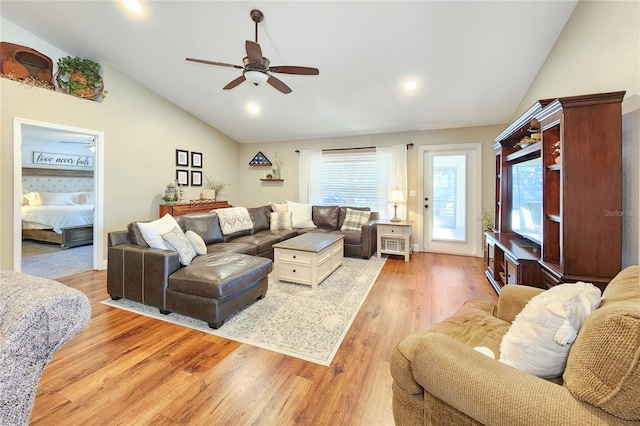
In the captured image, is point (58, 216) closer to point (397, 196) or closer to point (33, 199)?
point (33, 199)

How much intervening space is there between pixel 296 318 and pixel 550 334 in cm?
192

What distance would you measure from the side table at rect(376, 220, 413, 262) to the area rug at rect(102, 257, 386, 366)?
136cm

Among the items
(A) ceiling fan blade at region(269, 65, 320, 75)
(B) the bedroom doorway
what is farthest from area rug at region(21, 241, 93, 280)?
(A) ceiling fan blade at region(269, 65, 320, 75)

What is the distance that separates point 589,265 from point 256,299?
279 centimetres

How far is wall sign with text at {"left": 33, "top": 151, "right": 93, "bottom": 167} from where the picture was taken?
6.34 m

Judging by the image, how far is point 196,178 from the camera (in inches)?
219

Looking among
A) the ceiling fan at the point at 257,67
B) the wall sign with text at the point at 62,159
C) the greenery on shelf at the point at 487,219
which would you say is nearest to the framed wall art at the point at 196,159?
the ceiling fan at the point at 257,67

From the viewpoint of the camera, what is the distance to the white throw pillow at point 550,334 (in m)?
0.94

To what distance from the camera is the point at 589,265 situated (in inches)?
73.1

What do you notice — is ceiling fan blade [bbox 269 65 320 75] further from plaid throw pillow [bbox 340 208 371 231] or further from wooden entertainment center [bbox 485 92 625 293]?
plaid throw pillow [bbox 340 208 371 231]

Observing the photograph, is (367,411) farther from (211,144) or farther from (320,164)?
(211,144)

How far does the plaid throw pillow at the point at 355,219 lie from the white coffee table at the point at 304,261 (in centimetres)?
131

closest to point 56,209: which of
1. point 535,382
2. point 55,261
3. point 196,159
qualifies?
point 55,261

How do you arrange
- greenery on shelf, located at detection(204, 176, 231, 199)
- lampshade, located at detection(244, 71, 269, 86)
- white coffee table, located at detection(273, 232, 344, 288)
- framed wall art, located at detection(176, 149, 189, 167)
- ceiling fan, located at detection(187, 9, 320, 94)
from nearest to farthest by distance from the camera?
ceiling fan, located at detection(187, 9, 320, 94) < lampshade, located at detection(244, 71, 269, 86) < white coffee table, located at detection(273, 232, 344, 288) < framed wall art, located at detection(176, 149, 189, 167) < greenery on shelf, located at detection(204, 176, 231, 199)
